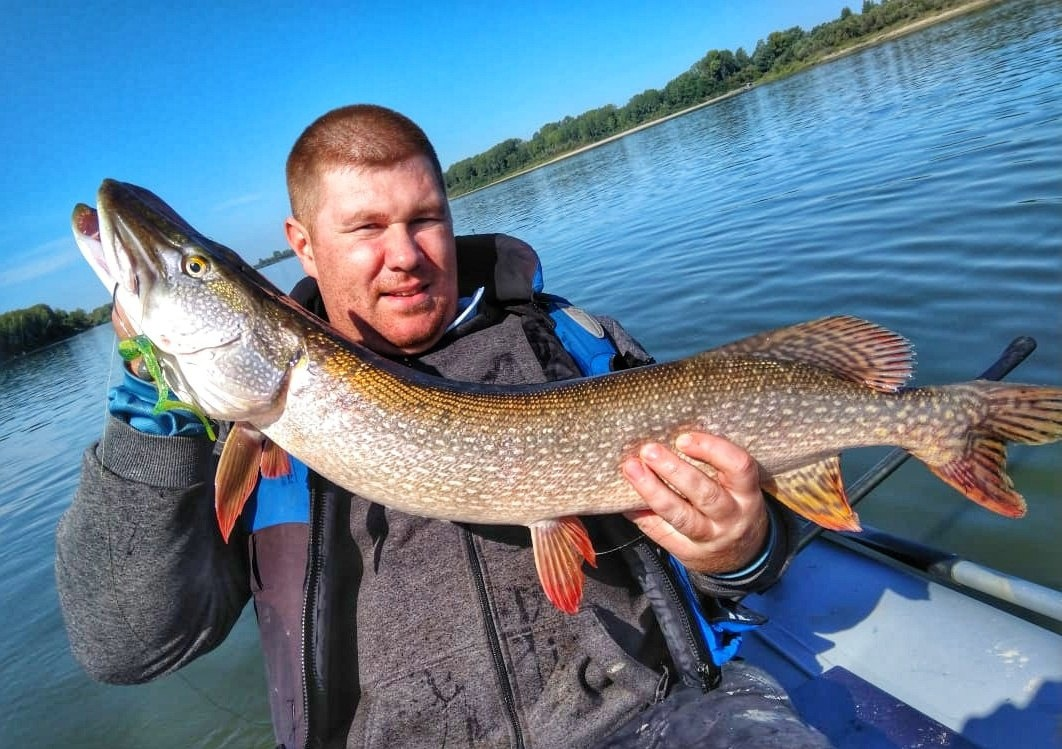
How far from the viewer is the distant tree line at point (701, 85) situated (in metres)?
60.5

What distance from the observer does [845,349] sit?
2189 millimetres

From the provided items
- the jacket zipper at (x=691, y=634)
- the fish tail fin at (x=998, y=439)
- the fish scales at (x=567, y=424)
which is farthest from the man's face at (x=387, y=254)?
the fish tail fin at (x=998, y=439)

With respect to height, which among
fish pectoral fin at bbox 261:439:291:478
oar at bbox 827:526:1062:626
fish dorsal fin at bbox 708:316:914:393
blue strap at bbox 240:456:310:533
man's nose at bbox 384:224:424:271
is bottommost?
oar at bbox 827:526:1062:626

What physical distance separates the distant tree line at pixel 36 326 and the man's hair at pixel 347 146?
5073 cm

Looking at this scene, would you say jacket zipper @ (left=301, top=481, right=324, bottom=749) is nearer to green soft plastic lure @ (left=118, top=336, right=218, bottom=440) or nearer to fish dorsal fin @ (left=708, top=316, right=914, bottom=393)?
green soft plastic lure @ (left=118, top=336, right=218, bottom=440)

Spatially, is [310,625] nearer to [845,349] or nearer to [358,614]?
[358,614]

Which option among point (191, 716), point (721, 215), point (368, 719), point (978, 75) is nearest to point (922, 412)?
point (368, 719)

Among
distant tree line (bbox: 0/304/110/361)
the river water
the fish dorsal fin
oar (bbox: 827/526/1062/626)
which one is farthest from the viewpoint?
distant tree line (bbox: 0/304/110/361)

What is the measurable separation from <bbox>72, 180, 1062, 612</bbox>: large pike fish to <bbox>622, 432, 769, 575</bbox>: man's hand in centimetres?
8

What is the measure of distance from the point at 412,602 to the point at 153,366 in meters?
1.21

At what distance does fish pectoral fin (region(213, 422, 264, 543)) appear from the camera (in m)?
1.92

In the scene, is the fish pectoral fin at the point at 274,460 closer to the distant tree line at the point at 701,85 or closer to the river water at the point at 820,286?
the river water at the point at 820,286

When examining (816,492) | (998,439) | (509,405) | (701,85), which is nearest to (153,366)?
(509,405)

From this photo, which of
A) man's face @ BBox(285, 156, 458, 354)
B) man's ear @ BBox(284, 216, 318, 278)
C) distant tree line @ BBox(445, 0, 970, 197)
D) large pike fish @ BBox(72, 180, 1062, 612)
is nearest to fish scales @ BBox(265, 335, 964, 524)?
large pike fish @ BBox(72, 180, 1062, 612)
